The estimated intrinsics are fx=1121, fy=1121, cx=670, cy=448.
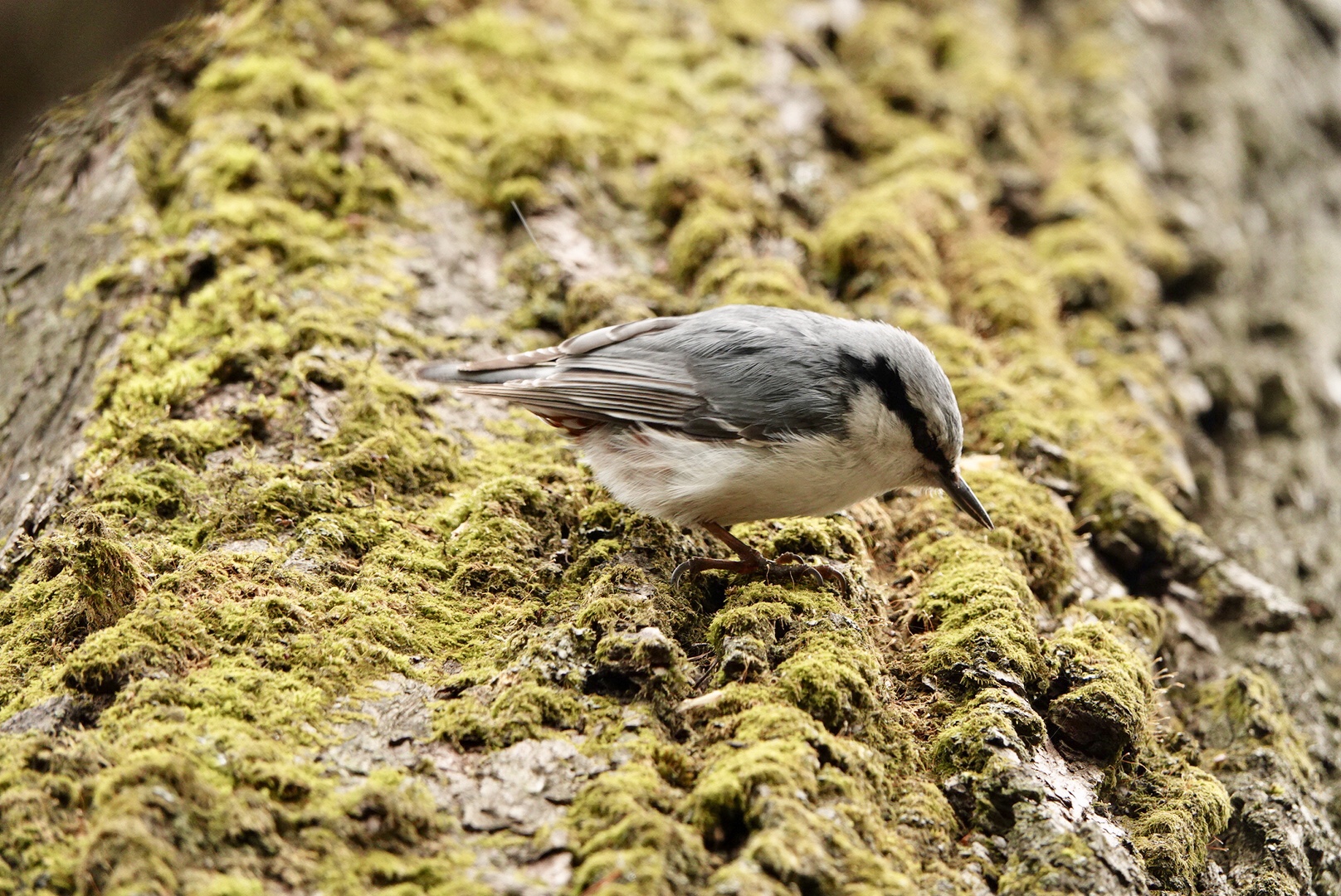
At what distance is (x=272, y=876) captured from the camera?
2354 millimetres

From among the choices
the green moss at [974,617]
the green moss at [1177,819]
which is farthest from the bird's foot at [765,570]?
the green moss at [1177,819]

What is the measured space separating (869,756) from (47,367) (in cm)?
336

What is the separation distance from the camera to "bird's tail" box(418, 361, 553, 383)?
3965mm

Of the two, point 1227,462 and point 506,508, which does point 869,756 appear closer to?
point 506,508

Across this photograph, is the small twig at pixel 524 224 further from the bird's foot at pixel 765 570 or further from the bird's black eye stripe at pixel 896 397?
the bird's foot at pixel 765 570

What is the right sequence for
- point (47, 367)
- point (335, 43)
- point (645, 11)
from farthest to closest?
1. point (645, 11)
2. point (335, 43)
3. point (47, 367)

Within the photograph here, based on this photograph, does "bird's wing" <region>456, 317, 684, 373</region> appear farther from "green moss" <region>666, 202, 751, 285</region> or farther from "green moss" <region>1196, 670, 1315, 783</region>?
"green moss" <region>1196, 670, 1315, 783</region>

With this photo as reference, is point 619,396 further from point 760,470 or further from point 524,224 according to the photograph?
point 524,224

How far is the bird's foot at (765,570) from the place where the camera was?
358 cm

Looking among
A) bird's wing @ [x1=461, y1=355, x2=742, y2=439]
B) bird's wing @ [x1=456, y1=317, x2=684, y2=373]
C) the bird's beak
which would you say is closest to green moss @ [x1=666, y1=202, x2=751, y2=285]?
bird's wing @ [x1=456, y1=317, x2=684, y2=373]

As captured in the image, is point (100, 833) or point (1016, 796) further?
point (1016, 796)

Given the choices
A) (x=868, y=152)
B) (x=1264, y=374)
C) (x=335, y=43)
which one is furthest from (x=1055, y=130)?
(x=335, y=43)

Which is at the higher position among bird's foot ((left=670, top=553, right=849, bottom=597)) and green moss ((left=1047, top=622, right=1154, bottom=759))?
bird's foot ((left=670, top=553, right=849, bottom=597))

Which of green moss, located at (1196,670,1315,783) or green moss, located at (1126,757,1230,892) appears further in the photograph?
green moss, located at (1196,670,1315,783)
